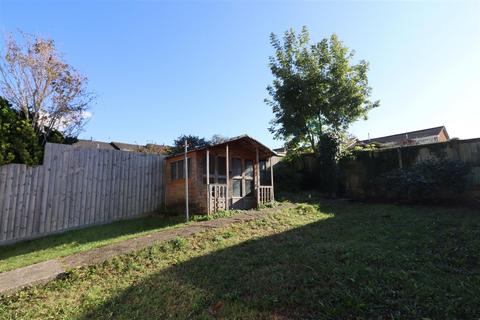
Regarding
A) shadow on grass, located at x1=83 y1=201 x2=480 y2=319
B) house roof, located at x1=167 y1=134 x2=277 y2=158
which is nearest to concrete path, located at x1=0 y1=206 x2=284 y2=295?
shadow on grass, located at x1=83 y1=201 x2=480 y2=319

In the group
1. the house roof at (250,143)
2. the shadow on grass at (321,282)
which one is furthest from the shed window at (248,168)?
the shadow on grass at (321,282)

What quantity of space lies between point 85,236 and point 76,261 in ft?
7.88

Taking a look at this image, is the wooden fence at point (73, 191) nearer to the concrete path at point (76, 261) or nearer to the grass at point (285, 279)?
the concrete path at point (76, 261)

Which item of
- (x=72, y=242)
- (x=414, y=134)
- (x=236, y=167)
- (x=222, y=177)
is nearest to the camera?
(x=72, y=242)

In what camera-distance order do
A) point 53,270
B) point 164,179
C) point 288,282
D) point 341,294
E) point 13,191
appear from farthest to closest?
point 164,179 → point 13,191 → point 53,270 → point 288,282 → point 341,294

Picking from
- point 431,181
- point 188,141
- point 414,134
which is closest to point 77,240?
point 188,141

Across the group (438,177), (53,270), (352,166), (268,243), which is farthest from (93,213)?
(438,177)

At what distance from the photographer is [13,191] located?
744 cm

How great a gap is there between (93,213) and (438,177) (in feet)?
36.7

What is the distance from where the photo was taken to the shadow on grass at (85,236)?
22.3 feet

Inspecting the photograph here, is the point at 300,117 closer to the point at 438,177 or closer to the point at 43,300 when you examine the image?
the point at 438,177

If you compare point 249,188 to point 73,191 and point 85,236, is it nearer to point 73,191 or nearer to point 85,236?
point 85,236

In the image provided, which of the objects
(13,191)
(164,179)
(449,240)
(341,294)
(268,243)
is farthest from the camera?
(164,179)

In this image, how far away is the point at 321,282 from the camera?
3.74 m
